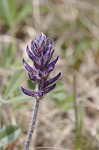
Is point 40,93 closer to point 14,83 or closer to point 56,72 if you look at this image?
point 14,83

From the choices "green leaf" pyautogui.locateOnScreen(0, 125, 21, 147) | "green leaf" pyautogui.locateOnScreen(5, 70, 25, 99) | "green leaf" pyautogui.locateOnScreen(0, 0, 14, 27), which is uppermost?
"green leaf" pyautogui.locateOnScreen(0, 0, 14, 27)

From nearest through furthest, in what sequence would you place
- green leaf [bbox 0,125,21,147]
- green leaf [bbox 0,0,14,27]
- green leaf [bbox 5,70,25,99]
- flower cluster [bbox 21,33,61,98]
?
flower cluster [bbox 21,33,61,98], green leaf [bbox 0,125,21,147], green leaf [bbox 5,70,25,99], green leaf [bbox 0,0,14,27]

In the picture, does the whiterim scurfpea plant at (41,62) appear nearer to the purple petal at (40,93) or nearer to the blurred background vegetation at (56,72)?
the purple petal at (40,93)

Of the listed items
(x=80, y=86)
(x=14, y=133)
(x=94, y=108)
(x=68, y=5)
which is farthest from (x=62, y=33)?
(x=14, y=133)

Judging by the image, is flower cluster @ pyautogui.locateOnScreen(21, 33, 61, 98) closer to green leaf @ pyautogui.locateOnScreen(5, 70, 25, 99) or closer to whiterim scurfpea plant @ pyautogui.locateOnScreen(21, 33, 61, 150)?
whiterim scurfpea plant @ pyautogui.locateOnScreen(21, 33, 61, 150)

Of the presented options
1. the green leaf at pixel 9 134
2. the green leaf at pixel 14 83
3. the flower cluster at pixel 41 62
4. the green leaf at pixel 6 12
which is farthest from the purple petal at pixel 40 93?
the green leaf at pixel 6 12

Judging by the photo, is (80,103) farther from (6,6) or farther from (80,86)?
(6,6)

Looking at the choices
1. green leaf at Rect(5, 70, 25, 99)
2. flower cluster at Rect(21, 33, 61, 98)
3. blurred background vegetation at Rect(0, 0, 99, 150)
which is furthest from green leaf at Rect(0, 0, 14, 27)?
flower cluster at Rect(21, 33, 61, 98)
